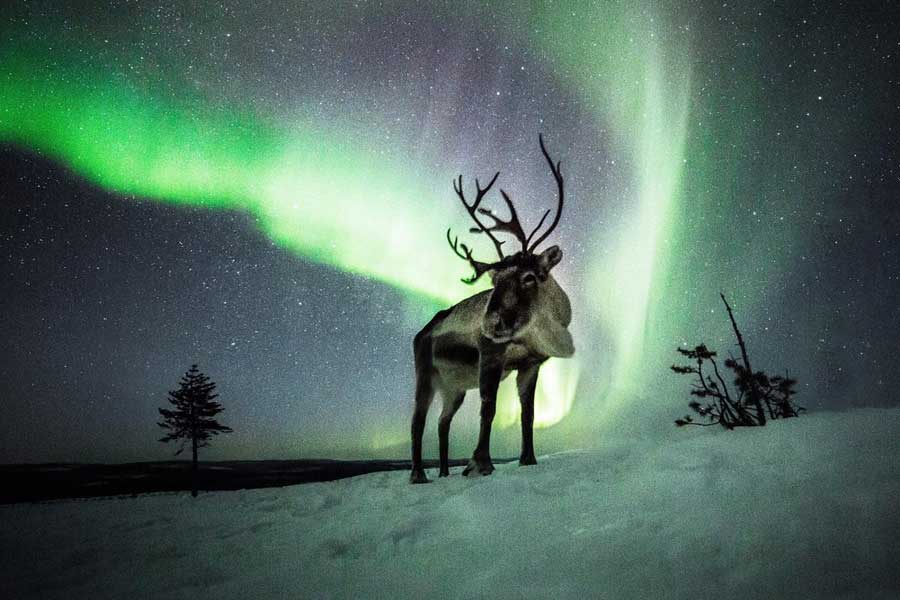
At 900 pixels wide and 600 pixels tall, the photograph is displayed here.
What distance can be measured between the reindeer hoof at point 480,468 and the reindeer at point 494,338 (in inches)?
0.5

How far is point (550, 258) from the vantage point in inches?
230

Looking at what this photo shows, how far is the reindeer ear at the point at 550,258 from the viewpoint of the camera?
5.83 metres

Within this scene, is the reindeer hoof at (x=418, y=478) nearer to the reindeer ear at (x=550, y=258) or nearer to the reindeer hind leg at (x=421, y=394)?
the reindeer hind leg at (x=421, y=394)

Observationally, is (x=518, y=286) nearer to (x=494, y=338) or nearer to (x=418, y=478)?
(x=494, y=338)

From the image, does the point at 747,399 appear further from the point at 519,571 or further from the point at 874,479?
the point at 519,571

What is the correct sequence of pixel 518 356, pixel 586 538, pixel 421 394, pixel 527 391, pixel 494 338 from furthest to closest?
pixel 421 394, pixel 527 391, pixel 518 356, pixel 494 338, pixel 586 538

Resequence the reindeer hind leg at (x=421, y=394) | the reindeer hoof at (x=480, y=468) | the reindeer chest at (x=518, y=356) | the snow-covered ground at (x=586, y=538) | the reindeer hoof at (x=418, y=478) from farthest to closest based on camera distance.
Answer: the reindeer hind leg at (x=421, y=394) < the reindeer hoof at (x=418, y=478) < the reindeer chest at (x=518, y=356) < the reindeer hoof at (x=480, y=468) < the snow-covered ground at (x=586, y=538)

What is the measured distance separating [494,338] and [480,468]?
174 cm

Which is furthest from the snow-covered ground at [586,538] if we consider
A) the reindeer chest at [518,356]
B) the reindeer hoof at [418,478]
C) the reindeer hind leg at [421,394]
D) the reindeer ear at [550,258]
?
the reindeer ear at [550,258]

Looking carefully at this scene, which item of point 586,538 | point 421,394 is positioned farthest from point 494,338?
point 586,538

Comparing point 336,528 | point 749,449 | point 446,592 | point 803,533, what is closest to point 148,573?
point 336,528

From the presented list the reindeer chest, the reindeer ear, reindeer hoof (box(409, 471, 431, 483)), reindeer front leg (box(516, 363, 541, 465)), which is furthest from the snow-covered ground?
the reindeer ear

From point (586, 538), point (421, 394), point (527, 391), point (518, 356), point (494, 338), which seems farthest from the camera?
point (421, 394)

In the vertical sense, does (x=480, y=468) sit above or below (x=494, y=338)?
below
